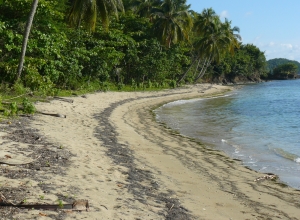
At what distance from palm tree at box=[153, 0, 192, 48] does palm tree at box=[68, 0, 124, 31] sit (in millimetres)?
11628

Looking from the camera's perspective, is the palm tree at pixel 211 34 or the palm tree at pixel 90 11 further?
the palm tree at pixel 211 34

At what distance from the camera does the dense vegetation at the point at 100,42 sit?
15758 millimetres

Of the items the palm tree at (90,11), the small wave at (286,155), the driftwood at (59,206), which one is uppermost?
the palm tree at (90,11)

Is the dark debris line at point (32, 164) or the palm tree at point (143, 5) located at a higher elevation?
the palm tree at point (143, 5)

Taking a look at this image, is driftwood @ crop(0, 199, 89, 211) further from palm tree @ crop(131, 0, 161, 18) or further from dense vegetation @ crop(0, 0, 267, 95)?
palm tree @ crop(131, 0, 161, 18)

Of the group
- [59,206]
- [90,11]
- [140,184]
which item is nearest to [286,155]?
[140,184]

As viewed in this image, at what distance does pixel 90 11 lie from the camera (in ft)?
71.7

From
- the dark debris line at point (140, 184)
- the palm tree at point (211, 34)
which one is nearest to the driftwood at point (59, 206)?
the dark debris line at point (140, 184)

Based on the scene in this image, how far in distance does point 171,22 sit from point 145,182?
99.5 ft

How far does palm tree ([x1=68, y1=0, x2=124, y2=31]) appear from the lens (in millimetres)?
21578

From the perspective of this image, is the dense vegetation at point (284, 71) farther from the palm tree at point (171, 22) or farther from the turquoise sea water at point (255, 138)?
the turquoise sea water at point (255, 138)

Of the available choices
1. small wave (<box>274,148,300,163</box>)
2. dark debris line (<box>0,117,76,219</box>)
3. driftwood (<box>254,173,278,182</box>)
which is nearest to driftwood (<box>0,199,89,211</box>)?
dark debris line (<box>0,117,76,219</box>)

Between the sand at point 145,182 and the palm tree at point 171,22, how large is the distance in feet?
83.1

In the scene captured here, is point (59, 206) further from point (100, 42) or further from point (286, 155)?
point (100, 42)
